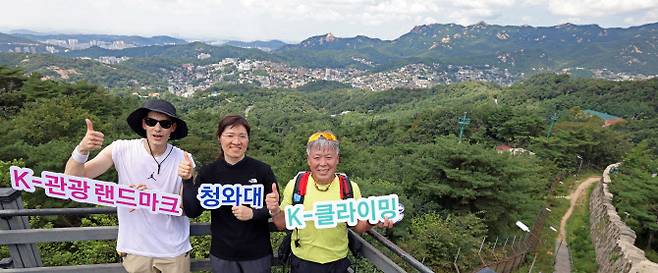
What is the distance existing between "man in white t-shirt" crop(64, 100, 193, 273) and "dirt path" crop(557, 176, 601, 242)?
20.7 m

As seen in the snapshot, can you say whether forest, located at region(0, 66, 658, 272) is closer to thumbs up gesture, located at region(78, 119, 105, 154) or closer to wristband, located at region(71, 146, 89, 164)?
wristband, located at region(71, 146, 89, 164)

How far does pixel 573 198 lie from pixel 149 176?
92.7 feet

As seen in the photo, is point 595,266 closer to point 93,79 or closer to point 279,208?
point 279,208

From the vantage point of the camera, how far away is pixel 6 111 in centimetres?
2219

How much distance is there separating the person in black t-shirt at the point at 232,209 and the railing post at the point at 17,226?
1295mm

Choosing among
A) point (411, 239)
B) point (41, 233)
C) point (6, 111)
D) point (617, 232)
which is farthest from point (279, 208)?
point (6, 111)

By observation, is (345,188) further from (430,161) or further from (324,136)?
(430,161)

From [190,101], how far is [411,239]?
4010 inches

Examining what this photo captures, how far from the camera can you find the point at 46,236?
2709mm

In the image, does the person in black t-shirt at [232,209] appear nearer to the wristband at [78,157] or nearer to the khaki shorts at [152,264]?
the khaki shorts at [152,264]

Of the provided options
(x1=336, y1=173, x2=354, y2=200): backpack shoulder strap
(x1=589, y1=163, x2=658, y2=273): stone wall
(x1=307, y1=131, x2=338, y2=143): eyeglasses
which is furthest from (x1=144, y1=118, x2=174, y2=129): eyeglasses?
(x1=589, y1=163, x2=658, y2=273): stone wall

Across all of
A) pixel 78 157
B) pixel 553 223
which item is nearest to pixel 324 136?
pixel 78 157

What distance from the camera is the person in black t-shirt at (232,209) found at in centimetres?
246

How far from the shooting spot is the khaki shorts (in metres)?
2.61
